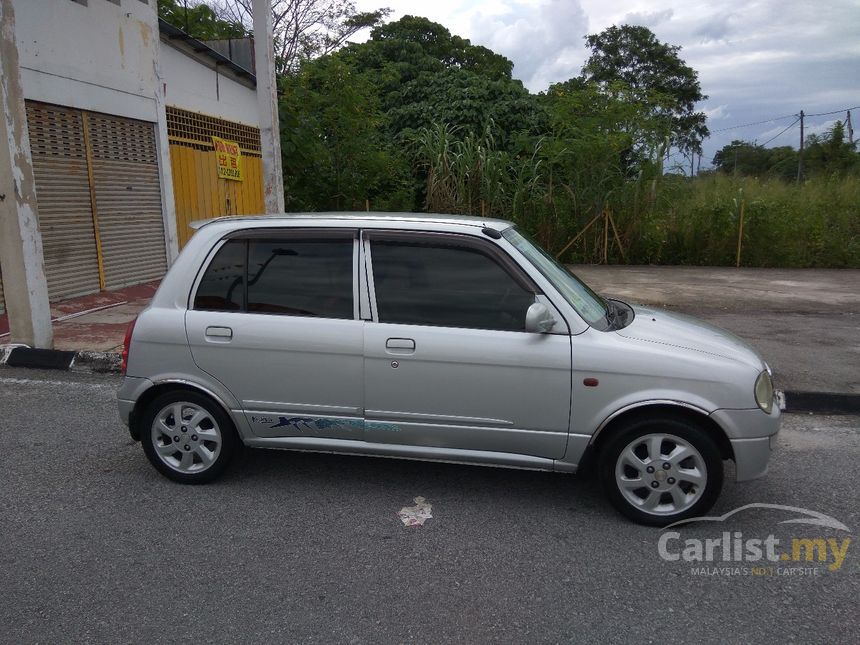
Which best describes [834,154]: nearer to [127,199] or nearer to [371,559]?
[127,199]

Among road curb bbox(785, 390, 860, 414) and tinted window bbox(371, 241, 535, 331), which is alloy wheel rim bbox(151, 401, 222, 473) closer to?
tinted window bbox(371, 241, 535, 331)

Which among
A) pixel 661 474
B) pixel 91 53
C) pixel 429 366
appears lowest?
pixel 661 474

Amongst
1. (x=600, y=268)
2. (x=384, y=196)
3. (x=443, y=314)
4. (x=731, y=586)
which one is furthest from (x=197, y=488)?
(x=384, y=196)

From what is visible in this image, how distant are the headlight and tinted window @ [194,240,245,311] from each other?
292 cm

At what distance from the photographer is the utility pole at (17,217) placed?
264 inches

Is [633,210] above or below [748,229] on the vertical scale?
above

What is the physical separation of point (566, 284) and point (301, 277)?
1.58 metres

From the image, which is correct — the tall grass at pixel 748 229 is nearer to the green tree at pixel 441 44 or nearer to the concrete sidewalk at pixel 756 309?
the concrete sidewalk at pixel 756 309

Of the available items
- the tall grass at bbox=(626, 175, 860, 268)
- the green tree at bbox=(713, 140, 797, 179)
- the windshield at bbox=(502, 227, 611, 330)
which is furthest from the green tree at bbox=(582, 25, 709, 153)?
the windshield at bbox=(502, 227, 611, 330)

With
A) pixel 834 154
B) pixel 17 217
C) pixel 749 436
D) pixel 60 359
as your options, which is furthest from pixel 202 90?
pixel 834 154

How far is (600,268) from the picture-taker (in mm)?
15273

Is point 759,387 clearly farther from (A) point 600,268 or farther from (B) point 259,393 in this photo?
(A) point 600,268

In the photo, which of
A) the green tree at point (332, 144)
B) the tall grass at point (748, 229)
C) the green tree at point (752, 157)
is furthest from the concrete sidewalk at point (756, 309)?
the green tree at point (752, 157)

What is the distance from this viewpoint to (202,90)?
13180 millimetres
